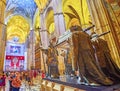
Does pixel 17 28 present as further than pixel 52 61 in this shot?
Yes

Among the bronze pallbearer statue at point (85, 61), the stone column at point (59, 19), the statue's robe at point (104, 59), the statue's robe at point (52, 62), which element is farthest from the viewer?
Result: the stone column at point (59, 19)

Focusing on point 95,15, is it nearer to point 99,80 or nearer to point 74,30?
point 74,30

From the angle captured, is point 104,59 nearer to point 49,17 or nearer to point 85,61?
point 85,61

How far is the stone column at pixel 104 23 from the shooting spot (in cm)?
502

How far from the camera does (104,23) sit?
18.1 feet

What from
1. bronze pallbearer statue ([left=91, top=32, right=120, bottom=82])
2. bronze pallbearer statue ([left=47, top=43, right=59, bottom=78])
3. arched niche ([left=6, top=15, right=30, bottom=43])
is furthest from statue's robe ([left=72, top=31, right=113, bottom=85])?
arched niche ([left=6, top=15, right=30, bottom=43])

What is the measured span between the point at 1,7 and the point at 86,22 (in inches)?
305

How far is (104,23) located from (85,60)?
3290mm

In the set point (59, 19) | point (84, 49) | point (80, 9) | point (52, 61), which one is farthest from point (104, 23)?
point (80, 9)

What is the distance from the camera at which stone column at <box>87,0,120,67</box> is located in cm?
502

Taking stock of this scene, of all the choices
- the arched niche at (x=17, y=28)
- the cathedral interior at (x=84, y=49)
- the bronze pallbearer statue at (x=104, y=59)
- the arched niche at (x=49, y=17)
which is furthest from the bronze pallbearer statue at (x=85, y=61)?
the arched niche at (x=17, y=28)

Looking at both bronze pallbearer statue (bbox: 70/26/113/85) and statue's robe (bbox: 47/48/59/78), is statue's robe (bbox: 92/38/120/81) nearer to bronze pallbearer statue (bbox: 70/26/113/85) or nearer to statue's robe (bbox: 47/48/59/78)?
bronze pallbearer statue (bbox: 70/26/113/85)

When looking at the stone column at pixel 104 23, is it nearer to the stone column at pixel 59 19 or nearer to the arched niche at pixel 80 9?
the stone column at pixel 59 19

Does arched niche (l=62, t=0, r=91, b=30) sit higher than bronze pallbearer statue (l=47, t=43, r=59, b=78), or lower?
higher
